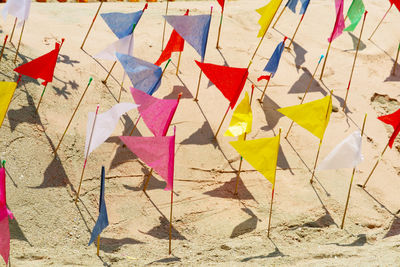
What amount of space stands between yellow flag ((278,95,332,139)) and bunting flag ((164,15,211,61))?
6.19 feet

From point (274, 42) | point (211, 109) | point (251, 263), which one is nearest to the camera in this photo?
point (251, 263)

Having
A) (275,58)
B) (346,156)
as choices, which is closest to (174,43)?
(275,58)

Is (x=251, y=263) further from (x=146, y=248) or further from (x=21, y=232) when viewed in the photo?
(x=21, y=232)

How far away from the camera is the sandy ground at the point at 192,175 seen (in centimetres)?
724

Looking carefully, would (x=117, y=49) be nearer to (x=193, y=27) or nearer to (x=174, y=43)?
(x=174, y=43)

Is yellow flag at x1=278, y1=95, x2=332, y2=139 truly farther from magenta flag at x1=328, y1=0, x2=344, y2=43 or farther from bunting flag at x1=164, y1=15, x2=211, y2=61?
magenta flag at x1=328, y1=0, x2=344, y2=43

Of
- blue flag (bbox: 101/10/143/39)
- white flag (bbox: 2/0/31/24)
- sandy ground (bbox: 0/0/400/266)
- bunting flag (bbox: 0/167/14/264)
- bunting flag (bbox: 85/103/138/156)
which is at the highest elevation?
white flag (bbox: 2/0/31/24)

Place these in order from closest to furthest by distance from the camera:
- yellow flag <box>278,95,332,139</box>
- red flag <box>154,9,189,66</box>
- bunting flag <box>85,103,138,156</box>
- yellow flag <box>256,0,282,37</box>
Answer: bunting flag <box>85,103,138,156</box> < yellow flag <box>278,95,332,139</box> < red flag <box>154,9,189,66</box> < yellow flag <box>256,0,282,37</box>

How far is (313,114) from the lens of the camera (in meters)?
8.10

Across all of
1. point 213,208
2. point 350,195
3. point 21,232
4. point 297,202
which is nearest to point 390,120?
point 350,195

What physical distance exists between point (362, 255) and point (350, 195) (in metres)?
1.57

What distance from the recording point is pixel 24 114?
8.64 m

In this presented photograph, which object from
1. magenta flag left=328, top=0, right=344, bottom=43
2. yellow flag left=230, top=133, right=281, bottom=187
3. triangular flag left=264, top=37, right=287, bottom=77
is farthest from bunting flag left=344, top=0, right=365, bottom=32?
yellow flag left=230, top=133, right=281, bottom=187

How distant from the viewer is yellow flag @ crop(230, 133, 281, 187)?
23.7 ft
